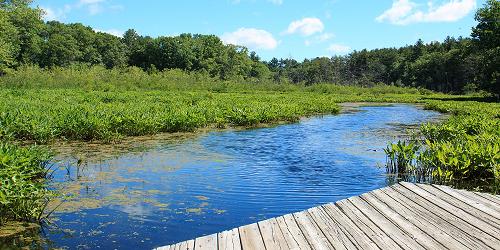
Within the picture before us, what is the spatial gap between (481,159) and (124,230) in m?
7.49

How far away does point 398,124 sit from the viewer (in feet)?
77.3

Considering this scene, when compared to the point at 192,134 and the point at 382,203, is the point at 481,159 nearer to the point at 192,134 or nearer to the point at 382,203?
the point at 382,203

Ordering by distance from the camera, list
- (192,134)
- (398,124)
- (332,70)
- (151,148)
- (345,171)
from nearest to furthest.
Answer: (345,171)
(151,148)
(192,134)
(398,124)
(332,70)

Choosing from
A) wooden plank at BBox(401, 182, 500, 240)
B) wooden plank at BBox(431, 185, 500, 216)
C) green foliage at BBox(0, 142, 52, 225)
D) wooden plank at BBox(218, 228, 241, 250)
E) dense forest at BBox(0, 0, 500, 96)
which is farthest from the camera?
dense forest at BBox(0, 0, 500, 96)

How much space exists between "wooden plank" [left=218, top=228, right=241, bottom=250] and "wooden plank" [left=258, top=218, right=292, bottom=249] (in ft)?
1.00

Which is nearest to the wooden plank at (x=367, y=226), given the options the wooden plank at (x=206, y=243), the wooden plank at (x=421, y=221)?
the wooden plank at (x=421, y=221)

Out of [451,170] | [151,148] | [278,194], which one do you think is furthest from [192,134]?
[451,170]

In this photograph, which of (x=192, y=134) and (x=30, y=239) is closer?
(x=30, y=239)

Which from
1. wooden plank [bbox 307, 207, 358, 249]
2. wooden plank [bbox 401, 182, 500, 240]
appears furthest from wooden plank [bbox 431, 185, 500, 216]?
wooden plank [bbox 307, 207, 358, 249]

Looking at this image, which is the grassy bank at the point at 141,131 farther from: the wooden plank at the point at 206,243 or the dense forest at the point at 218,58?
the dense forest at the point at 218,58

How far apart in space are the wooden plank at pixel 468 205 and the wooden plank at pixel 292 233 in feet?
8.05

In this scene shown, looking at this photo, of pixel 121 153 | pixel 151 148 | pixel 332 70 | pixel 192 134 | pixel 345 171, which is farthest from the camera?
pixel 332 70

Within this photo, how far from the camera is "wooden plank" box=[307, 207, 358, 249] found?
4.82 metres

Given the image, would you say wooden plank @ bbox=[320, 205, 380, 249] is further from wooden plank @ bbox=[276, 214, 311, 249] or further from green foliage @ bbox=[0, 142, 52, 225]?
green foliage @ bbox=[0, 142, 52, 225]
